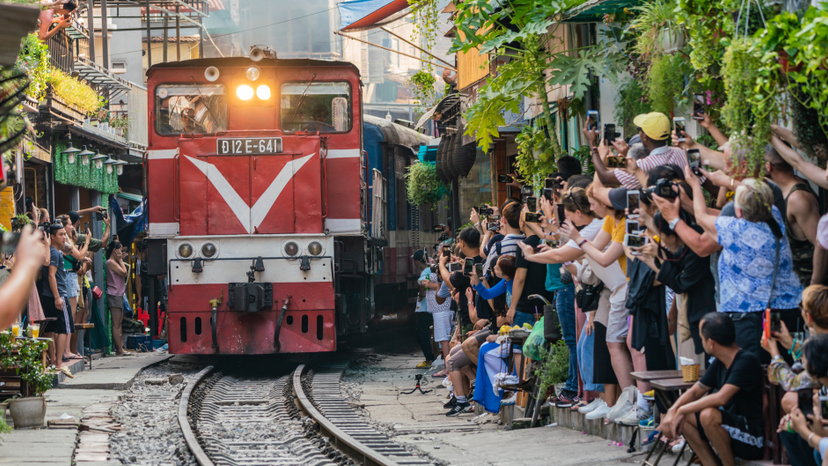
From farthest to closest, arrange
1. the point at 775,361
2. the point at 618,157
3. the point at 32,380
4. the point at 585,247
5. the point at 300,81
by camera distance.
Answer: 1. the point at 300,81
2. the point at 32,380
3. the point at 618,157
4. the point at 585,247
5. the point at 775,361

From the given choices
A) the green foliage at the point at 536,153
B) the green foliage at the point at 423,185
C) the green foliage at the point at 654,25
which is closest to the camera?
the green foliage at the point at 654,25

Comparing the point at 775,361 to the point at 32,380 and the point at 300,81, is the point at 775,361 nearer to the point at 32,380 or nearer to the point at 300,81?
the point at 32,380

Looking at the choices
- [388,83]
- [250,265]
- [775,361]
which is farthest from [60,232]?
[388,83]

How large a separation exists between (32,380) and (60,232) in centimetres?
424

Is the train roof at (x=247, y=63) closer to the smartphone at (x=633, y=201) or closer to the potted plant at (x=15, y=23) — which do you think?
the smartphone at (x=633, y=201)

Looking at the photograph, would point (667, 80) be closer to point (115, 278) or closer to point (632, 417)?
point (632, 417)

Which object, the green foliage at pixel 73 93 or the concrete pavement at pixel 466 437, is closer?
the concrete pavement at pixel 466 437

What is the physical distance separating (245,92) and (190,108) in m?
0.81

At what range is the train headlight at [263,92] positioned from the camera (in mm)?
16484

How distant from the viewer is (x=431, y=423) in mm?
11523

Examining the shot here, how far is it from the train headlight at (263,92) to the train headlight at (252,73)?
13 cm

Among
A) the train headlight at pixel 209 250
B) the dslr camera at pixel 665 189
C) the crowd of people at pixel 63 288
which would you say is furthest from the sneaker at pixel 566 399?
the train headlight at pixel 209 250

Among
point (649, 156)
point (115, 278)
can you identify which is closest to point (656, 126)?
point (649, 156)

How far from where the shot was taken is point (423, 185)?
23.2 metres
